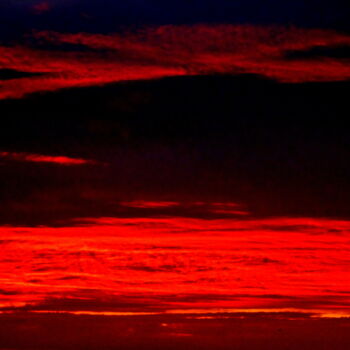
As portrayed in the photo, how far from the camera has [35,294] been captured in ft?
41.1

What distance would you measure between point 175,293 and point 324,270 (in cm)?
122

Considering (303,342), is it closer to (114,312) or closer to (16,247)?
(114,312)

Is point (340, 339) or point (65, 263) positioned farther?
point (65, 263)

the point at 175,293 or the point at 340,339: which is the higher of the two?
the point at 175,293

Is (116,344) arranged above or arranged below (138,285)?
below

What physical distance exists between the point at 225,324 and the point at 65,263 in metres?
1.46

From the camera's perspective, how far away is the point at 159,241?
1248 centimetres

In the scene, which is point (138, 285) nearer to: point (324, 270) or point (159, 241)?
point (159, 241)

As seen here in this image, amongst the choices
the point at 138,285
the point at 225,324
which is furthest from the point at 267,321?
the point at 138,285

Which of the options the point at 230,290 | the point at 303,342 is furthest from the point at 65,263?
the point at 303,342

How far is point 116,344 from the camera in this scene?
443 inches

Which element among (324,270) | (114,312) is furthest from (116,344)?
(324,270)

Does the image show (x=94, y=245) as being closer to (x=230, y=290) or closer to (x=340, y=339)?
(x=230, y=290)

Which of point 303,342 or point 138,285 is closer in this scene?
point 303,342
